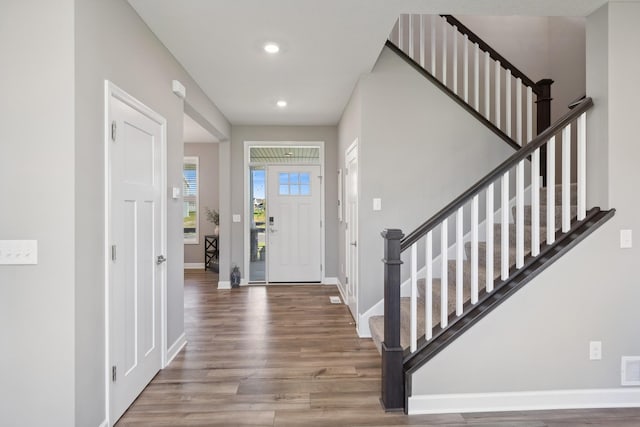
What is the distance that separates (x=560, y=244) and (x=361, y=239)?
5.45 feet

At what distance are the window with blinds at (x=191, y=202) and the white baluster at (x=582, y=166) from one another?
21.7ft

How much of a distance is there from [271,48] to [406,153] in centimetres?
158

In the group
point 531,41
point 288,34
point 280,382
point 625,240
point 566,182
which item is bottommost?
point 280,382

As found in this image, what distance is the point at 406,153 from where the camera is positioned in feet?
11.5

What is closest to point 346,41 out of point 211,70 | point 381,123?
point 381,123

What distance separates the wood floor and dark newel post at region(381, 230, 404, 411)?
0.11 meters

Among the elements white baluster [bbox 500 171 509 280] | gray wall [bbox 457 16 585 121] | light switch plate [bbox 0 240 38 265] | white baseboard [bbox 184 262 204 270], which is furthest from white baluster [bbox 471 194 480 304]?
white baseboard [bbox 184 262 204 270]

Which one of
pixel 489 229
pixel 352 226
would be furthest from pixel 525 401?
pixel 352 226

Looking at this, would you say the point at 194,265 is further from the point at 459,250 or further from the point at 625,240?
the point at 625,240

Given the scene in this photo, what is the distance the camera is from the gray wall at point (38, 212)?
1.65 meters

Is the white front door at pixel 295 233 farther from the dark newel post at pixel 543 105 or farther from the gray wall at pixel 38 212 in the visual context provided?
the gray wall at pixel 38 212

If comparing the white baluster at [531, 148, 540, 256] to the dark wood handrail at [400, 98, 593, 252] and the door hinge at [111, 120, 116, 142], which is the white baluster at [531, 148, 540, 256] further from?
the door hinge at [111, 120, 116, 142]

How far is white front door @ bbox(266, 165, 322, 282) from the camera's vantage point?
596 cm

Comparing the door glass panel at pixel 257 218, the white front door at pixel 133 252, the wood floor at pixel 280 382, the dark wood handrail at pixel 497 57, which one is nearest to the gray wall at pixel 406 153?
the dark wood handrail at pixel 497 57
